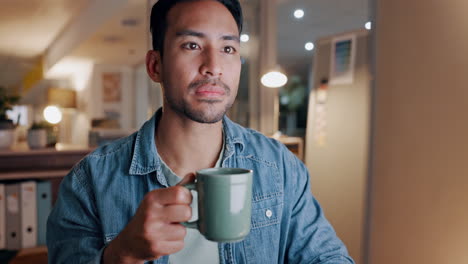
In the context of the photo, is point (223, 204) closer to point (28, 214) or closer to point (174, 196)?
point (174, 196)

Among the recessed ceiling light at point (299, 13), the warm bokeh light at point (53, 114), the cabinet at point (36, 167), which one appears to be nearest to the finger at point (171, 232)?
the cabinet at point (36, 167)

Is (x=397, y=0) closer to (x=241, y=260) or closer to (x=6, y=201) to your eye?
(x=241, y=260)

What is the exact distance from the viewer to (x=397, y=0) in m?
2.30

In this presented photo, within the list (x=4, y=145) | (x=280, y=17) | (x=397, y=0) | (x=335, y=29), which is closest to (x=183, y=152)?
(x=397, y=0)

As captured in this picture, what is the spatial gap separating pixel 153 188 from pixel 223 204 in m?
0.42

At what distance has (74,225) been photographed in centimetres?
93

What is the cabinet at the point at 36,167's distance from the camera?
2.70 meters

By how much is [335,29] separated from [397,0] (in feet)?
16.2

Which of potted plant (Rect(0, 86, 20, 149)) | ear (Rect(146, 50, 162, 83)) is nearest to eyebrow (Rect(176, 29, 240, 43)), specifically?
ear (Rect(146, 50, 162, 83))

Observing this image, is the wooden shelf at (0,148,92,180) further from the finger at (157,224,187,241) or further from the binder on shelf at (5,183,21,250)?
the finger at (157,224,187,241)

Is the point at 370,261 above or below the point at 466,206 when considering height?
below

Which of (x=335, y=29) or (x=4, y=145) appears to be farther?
(x=335, y=29)

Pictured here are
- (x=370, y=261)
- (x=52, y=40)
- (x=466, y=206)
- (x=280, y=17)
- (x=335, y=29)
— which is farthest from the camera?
(x=52, y=40)

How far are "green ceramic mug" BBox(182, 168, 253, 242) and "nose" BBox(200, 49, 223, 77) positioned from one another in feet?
1.17
